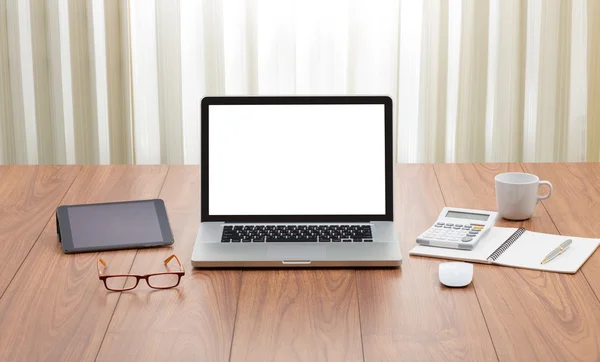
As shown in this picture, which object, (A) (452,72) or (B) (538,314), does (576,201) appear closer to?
(B) (538,314)

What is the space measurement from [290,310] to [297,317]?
27 millimetres

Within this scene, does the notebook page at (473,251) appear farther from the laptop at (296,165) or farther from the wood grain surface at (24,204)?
the wood grain surface at (24,204)

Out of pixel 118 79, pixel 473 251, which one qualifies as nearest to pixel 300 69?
pixel 118 79

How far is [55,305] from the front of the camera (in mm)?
1341

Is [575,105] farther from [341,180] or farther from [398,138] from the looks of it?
[341,180]

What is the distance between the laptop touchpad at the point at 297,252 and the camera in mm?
1491

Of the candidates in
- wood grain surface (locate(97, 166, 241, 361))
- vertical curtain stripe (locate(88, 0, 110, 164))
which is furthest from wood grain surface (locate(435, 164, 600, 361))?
vertical curtain stripe (locate(88, 0, 110, 164))

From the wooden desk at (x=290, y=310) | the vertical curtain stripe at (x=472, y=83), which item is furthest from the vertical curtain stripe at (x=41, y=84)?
the wooden desk at (x=290, y=310)

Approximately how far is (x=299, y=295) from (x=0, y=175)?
980 millimetres

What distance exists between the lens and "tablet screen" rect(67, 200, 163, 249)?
159cm

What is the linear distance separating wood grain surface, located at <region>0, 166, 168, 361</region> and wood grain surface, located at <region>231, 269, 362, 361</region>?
0.68ft

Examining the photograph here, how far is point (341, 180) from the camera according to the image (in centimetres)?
162

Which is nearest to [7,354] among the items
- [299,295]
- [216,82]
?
[299,295]

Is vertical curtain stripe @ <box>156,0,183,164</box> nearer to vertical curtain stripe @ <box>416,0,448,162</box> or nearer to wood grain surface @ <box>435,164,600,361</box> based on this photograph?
vertical curtain stripe @ <box>416,0,448,162</box>
